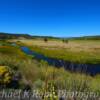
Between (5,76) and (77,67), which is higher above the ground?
(5,76)

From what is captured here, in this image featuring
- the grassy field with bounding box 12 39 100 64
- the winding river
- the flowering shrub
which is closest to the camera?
the flowering shrub

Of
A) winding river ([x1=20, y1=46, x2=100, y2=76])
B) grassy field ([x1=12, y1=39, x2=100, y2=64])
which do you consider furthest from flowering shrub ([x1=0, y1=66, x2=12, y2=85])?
grassy field ([x1=12, y1=39, x2=100, y2=64])

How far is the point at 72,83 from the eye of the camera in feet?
30.2

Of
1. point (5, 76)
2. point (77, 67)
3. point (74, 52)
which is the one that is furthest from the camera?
point (74, 52)

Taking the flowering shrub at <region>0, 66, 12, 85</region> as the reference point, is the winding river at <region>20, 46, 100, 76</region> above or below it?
below

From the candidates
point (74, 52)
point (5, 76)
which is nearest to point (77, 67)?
point (5, 76)

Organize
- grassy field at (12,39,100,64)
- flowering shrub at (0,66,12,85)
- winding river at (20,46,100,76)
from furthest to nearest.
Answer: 1. grassy field at (12,39,100,64)
2. winding river at (20,46,100,76)
3. flowering shrub at (0,66,12,85)

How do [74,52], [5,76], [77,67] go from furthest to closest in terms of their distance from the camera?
[74,52], [77,67], [5,76]

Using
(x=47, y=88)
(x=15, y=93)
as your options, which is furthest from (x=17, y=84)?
(x=47, y=88)

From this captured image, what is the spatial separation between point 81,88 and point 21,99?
245 cm

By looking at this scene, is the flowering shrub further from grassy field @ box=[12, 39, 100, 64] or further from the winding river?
grassy field @ box=[12, 39, 100, 64]

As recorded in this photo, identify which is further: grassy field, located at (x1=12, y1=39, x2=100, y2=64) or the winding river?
grassy field, located at (x1=12, y1=39, x2=100, y2=64)

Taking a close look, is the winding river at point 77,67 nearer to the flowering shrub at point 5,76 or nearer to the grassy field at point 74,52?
the flowering shrub at point 5,76

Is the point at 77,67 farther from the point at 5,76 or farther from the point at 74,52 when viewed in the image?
the point at 74,52
